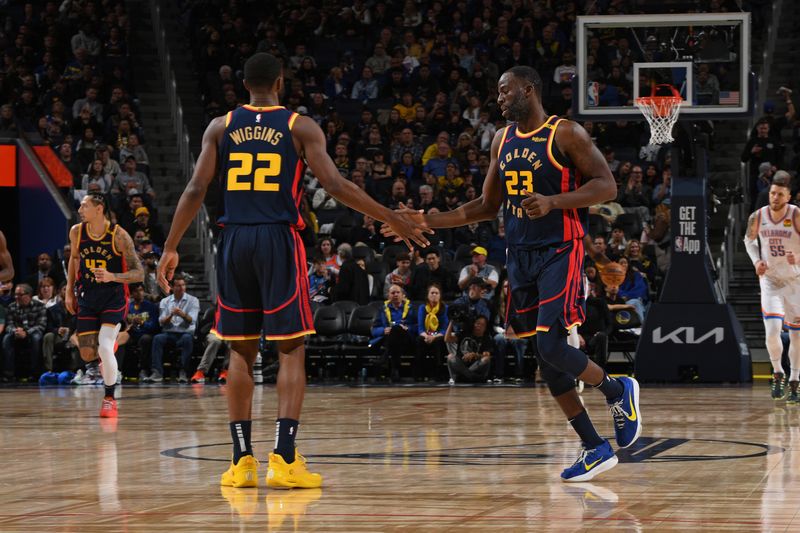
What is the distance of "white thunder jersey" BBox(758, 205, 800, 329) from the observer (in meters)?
12.8

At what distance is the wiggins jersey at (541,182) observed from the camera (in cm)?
713

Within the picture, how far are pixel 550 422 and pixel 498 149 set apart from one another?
375 cm

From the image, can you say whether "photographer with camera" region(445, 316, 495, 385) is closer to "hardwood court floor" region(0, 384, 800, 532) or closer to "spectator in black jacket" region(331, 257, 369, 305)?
"spectator in black jacket" region(331, 257, 369, 305)

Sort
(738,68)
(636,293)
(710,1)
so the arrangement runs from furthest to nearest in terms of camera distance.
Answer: (710,1)
(636,293)
(738,68)

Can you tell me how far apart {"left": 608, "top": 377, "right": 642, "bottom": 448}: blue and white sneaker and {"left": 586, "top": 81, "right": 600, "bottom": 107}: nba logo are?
8865 mm

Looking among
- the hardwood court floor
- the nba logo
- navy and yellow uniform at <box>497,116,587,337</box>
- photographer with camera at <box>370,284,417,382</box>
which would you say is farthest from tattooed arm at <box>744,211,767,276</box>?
navy and yellow uniform at <box>497,116,587,337</box>

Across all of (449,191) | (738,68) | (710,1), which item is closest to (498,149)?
(738,68)

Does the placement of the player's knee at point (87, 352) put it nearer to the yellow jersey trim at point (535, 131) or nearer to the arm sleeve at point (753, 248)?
the arm sleeve at point (753, 248)

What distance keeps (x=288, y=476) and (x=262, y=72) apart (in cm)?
207

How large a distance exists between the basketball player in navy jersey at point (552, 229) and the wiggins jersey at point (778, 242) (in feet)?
19.8

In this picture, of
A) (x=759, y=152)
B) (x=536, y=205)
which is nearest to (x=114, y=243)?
(x=536, y=205)

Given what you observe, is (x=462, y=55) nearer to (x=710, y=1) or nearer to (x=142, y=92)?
(x=710, y=1)

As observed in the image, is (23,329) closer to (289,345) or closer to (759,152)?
(759,152)

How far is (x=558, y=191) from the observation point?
720 cm
